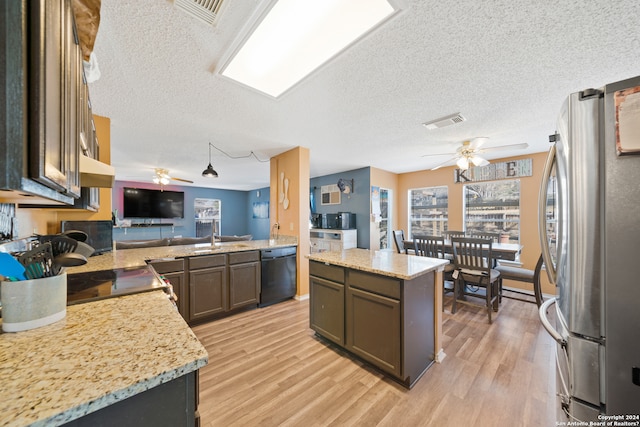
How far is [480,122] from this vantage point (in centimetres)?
271

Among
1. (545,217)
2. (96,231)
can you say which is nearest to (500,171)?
(545,217)

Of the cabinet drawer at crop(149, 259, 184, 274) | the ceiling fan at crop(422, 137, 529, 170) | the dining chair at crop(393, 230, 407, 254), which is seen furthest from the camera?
the dining chair at crop(393, 230, 407, 254)

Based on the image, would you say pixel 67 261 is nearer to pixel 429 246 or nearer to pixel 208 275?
pixel 208 275

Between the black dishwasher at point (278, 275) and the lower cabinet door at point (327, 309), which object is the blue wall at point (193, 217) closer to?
the black dishwasher at point (278, 275)

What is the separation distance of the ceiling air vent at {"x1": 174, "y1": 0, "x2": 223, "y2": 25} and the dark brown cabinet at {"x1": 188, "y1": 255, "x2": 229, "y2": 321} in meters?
2.31

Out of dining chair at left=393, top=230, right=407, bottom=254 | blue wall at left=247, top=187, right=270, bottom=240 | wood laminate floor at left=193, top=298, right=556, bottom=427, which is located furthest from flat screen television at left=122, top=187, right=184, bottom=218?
dining chair at left=393, top=230, right=407, bottom=254

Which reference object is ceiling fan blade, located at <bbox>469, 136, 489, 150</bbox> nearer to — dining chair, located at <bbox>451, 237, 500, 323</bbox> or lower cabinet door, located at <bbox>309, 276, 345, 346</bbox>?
dining chair, located at <bbox>451, 237, 500, 323</bbox>

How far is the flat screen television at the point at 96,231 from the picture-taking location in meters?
2.29

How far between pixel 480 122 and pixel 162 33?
3129 millimetres

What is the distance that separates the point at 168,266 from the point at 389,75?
2852 millimetres

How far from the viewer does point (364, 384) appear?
5.82 feet

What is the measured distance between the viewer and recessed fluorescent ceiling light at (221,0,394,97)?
1.24 m

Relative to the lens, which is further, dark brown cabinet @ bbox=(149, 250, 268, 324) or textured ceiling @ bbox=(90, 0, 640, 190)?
dark brown cabinet @ bbox=(149, 250, 268, 324)

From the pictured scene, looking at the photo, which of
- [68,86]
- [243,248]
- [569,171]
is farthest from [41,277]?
[243,248]
